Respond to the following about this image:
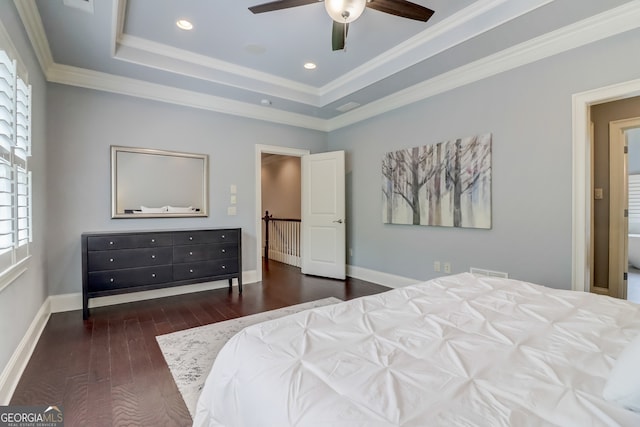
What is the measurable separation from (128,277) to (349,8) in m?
3.39

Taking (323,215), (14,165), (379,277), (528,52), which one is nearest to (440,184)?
(528,52)

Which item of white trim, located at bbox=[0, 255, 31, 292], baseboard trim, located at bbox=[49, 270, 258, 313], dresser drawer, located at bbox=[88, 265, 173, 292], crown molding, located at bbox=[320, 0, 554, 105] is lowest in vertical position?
baseboard trim, located at bbox=[49, 270, 258, 313]

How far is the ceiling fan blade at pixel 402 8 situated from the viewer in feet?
7.10

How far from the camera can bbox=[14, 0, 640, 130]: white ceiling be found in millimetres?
2537

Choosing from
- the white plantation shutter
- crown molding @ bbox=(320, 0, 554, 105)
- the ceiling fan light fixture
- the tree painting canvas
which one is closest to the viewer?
the ceiling fan light fixture

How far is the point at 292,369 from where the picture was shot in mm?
960

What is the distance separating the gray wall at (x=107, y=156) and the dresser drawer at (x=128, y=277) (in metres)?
0.43

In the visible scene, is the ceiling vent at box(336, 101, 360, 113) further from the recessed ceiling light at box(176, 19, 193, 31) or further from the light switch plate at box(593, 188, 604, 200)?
the light switch plate at box(593, 188, 604, 200)

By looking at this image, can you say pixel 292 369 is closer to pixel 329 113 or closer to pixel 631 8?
pixel 631 8

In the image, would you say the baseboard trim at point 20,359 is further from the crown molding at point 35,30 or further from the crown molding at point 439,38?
the crown molding at point 439,38

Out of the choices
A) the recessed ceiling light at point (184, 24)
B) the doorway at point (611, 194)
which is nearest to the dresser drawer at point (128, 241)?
the recessed ceiling light at point (184, 24)

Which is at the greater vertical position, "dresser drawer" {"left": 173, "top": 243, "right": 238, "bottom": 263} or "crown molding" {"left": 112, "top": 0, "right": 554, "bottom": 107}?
"crown molding" {"left": 112, "top": 0, "right": 554, "bottom": 107}

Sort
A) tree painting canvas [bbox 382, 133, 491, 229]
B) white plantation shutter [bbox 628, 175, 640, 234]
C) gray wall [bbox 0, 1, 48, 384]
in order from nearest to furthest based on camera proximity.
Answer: gray wall [bbox 0, 1, 48, 384] < tree painting canvas [bbox 382, 133, 491, 229] < white plantation shutter [bbox 628, 175, 640, 234]

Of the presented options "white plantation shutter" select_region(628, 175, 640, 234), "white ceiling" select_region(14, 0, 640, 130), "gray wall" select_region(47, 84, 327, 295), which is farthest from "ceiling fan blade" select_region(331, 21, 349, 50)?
"white plantation shutter" select_region(628, 175, 640, 234)
